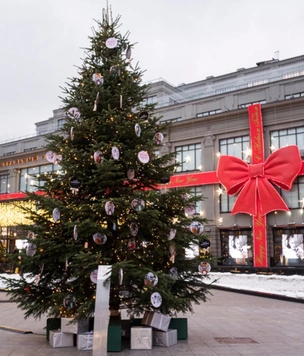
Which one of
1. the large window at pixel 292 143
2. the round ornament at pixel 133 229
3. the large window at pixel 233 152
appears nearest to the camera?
the round ornament at pixel 133 229

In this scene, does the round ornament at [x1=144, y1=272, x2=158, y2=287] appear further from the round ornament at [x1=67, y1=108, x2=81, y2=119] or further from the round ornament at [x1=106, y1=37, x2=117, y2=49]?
the round ornament at [x1=106, y1=37, x2=117, y2=49]

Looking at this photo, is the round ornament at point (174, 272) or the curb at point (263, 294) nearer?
the round ornament at point (174, 272)

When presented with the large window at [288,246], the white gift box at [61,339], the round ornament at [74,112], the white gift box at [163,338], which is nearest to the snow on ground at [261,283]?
the large window at [288,246]

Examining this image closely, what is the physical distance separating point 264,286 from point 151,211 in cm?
1709

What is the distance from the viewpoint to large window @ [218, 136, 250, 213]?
37938mm

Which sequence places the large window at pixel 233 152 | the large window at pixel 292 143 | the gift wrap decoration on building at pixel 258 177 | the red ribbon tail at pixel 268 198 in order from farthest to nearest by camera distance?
the large window at pixel 233 152
the large window at pixel 292 143
the red ribbon tail at pixel 268 198
the gift wrap decoration on building at pixel 258 177

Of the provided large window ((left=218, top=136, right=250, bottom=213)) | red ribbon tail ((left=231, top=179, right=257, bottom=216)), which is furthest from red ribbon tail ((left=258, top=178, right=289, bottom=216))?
large window ((left=218, top=136, right=250, bottom=213))

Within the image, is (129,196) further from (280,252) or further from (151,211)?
(280,252)

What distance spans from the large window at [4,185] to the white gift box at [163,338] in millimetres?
50199

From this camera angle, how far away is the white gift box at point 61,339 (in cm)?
951

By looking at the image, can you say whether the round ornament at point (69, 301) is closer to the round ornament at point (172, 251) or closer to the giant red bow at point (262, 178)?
the round ornament at point (172, 251)

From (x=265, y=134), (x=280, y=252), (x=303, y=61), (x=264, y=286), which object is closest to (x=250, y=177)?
(x=265, y=134)

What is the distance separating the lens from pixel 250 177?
35844mm

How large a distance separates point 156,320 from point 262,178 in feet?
89.1
